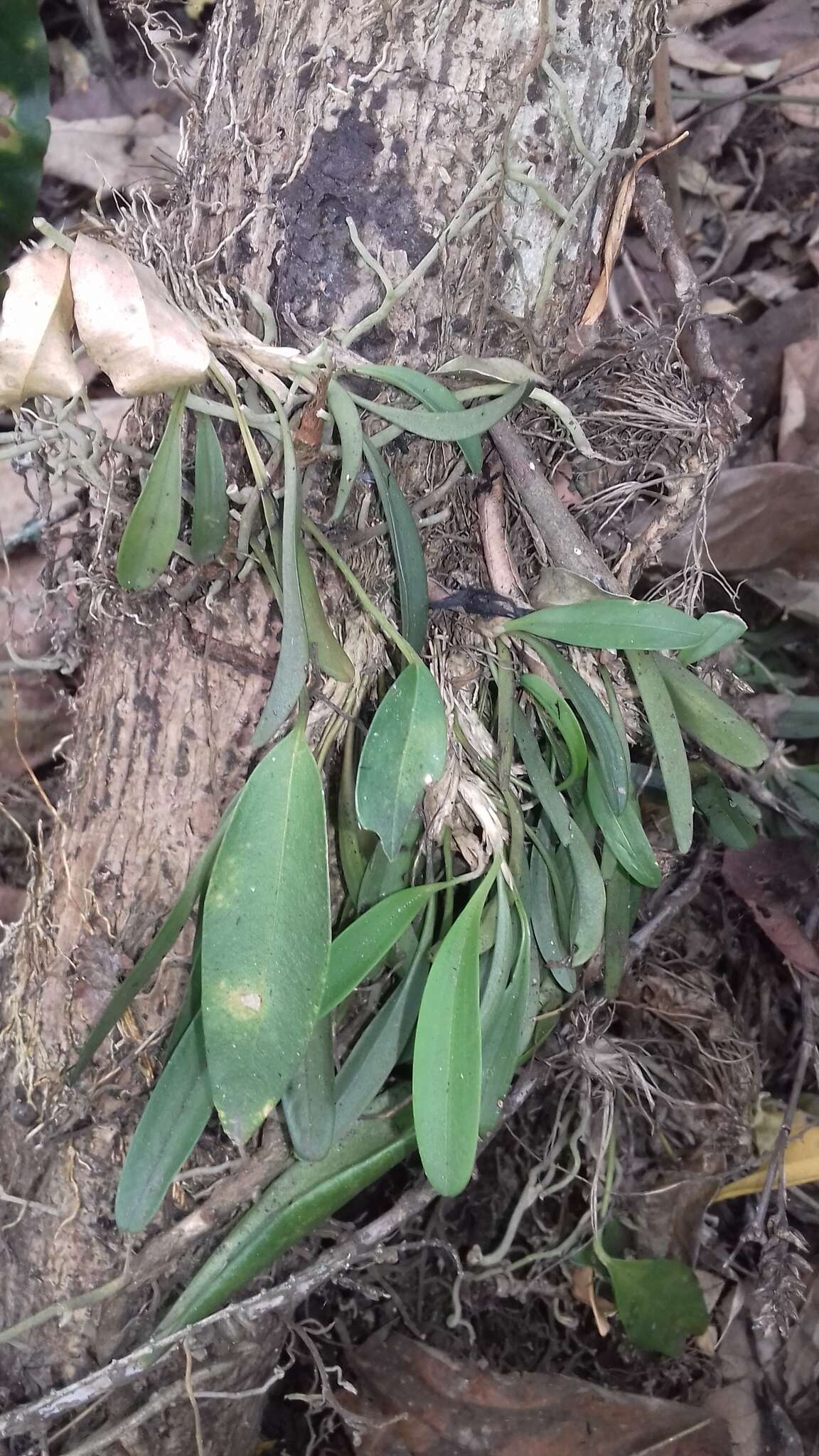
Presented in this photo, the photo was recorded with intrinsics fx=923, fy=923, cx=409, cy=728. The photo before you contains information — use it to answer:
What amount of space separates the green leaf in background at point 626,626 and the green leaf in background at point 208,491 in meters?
0.23

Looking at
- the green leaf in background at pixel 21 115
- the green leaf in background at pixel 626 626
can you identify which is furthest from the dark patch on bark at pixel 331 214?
the green leaf in background at pixel 21 115

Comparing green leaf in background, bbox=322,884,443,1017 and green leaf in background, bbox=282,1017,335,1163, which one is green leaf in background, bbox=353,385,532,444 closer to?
green leaf in background, bbox=322,884,443,1017

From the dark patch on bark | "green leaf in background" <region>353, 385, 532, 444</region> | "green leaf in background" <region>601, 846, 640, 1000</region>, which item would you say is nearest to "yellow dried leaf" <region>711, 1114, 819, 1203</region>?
"green leaf in background" <region>601, 846, 640, 1000</region>

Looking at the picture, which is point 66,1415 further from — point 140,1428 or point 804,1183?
point 804,1183

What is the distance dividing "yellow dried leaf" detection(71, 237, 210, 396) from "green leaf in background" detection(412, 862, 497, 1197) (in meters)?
0.41

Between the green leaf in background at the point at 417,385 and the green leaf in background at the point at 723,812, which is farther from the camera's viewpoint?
the green leaf in background at the point at 723,812

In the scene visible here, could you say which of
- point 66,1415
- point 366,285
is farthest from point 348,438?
point 66,1415

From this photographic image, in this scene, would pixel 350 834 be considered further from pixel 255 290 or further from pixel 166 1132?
pixel 255 290

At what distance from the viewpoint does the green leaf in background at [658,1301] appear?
35.6 inches

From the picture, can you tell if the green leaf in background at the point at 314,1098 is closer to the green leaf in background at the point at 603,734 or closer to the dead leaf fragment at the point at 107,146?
the green leaf in background at the point at 603,734

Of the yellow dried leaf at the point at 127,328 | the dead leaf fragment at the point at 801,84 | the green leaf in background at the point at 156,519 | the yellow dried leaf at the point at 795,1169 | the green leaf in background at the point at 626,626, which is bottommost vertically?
the yellow dried leaf at the point at 795,1169

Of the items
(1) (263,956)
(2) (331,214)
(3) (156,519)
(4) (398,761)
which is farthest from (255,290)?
(1) (263,956)

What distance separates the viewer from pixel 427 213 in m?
0.63

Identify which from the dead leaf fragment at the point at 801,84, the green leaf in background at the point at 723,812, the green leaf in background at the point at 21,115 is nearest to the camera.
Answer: the green leaf in background at the point at 723,812
